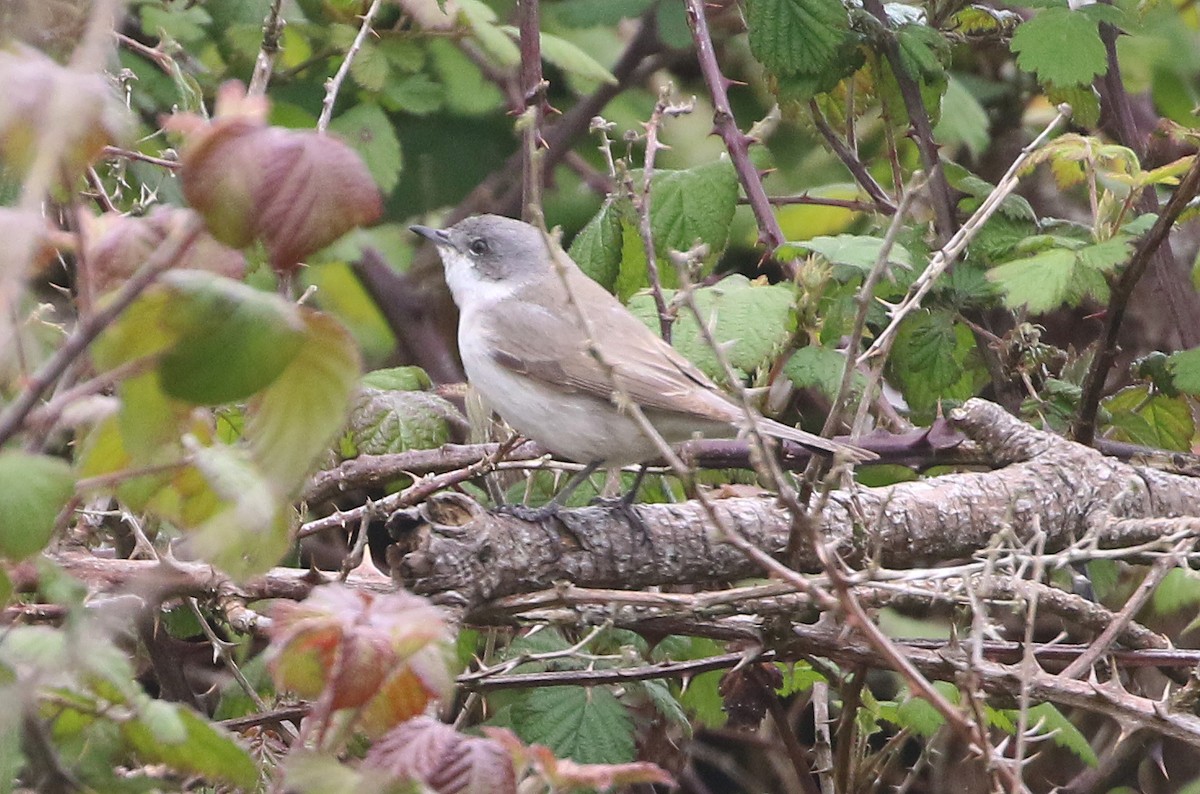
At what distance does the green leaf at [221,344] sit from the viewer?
3.64 ft

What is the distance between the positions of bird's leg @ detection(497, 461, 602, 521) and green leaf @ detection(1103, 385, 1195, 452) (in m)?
1.39

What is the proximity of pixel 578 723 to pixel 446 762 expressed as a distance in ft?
5.00

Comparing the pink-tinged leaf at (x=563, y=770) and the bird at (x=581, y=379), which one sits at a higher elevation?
the pink-tinged leaf at (x=563, y=770)

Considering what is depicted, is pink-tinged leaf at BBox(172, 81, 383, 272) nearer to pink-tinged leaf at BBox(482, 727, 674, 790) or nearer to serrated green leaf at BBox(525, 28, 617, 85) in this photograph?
pink-tinged leaf at BBox(482, 727, 674, 790)

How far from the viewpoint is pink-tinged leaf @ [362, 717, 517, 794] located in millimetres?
1284

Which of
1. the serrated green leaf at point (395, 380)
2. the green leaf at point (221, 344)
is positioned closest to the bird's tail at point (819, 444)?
the serrated green leaf at point (395, 380)

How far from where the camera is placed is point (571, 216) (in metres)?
5.15

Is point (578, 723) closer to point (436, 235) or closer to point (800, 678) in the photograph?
point (800, 678)

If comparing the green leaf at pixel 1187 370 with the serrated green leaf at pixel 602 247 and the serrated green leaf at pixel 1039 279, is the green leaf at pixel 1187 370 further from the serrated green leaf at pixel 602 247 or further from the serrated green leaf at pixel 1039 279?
the serrated green leaf at pixel 602 247

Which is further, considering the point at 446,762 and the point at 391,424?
the point at 391,424

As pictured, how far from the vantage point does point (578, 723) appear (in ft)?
9.14

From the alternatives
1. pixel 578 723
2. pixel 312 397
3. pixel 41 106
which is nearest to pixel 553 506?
pixel 578 723

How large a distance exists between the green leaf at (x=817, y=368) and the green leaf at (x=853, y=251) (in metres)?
0.22

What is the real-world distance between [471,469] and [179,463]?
1.54 metres
